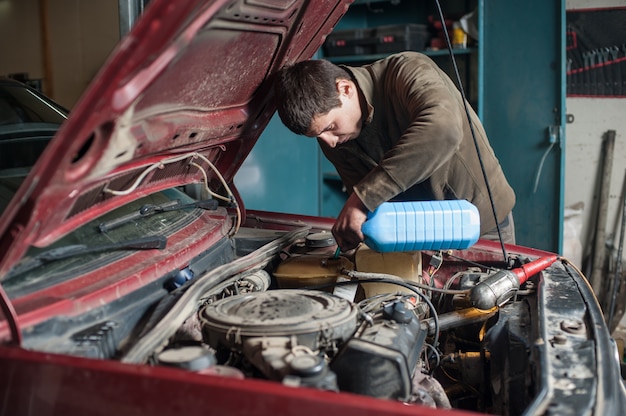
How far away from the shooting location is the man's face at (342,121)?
220 cm

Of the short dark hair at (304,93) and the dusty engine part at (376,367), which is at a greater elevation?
the short dark hair at (304,93)

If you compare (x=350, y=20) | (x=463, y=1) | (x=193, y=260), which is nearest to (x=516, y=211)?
(x=463, y=1)

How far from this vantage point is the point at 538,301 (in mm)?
1832

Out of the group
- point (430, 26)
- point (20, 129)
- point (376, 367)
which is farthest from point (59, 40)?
point (376, 367)

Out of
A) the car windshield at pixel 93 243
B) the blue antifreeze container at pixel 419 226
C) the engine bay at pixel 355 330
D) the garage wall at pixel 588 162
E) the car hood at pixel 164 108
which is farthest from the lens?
the garage wall at pixel 588 162

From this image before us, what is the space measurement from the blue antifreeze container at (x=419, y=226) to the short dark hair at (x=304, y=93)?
429 millimetres

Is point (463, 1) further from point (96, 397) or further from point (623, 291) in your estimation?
point (96, 397)

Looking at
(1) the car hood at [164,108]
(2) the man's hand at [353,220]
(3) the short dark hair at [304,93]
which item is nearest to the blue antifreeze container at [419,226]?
(2) the man's hand at [353,220]

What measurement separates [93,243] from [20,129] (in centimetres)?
57

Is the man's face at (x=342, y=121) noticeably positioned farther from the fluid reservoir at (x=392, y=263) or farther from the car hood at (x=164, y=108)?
the fluid reservoir at (x=392, y=263)

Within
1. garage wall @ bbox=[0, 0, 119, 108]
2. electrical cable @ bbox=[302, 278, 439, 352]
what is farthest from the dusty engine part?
garage wall @ bbox=[0, 0, 119, 108]

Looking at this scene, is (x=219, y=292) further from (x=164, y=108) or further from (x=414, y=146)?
(x=414, y=146)

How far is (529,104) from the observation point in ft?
14.4

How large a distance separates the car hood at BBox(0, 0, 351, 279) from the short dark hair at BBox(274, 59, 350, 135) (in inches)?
3.2
